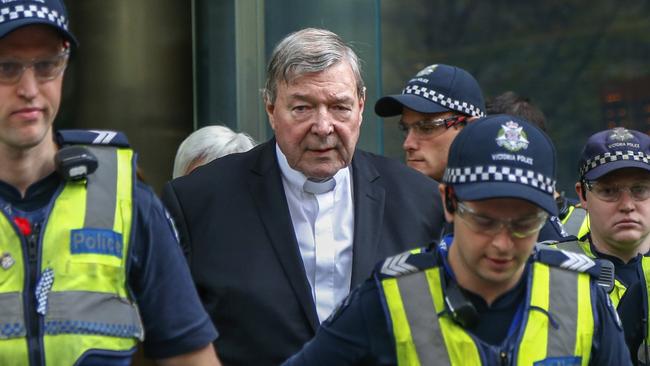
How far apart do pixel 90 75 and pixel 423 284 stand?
6.40 metres

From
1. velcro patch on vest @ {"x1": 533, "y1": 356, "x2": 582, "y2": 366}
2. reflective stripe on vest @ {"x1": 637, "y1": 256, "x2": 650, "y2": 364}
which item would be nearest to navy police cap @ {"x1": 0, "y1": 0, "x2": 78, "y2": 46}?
velcro patch on vest @ {"x1": 533, "y1": 356, "x2": 582, "y2": 366}

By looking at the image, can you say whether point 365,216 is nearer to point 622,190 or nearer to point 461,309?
point 461,309

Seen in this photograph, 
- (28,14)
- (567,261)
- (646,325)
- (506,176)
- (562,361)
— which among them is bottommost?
(646,325)

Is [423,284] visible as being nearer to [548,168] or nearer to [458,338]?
[458,338]

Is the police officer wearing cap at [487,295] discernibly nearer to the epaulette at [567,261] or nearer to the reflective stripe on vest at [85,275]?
the epaulette at [567,261]

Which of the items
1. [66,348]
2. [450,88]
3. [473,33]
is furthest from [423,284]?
[473,33]

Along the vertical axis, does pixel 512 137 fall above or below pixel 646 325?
above

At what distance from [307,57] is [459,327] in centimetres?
141

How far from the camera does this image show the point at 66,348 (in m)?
3.54

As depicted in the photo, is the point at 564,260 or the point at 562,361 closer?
the point at 562,361

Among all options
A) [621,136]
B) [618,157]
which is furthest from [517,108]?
[618,157]

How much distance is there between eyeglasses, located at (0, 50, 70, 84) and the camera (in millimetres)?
3570

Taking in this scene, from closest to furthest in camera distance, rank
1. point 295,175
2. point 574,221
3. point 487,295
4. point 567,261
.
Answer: point 487,295 → point 567,261 → point 295,175 → point 574,221

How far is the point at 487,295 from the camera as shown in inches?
150
